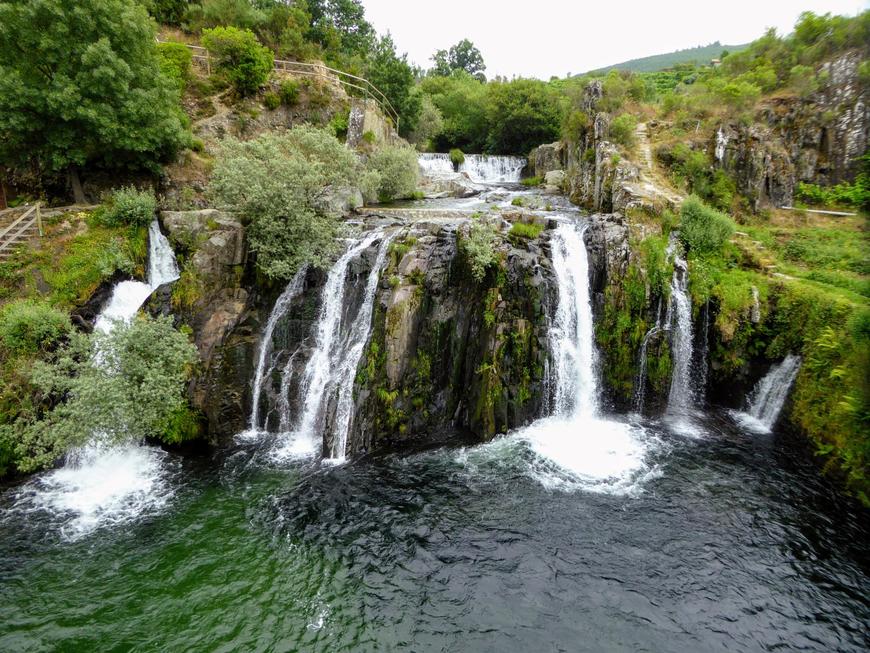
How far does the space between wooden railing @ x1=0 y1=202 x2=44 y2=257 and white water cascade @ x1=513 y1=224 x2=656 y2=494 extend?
2257cm

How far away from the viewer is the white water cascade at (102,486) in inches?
523

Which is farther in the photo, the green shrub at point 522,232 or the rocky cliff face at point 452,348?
the green shrub at point 522,232

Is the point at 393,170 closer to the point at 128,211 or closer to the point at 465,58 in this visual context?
the point at 128,211

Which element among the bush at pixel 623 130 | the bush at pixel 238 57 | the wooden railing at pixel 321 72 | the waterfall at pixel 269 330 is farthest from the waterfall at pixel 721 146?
the bush at pixel 238 57

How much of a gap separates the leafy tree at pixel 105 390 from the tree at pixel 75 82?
10233mm

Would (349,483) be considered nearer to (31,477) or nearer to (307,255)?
(307,255)

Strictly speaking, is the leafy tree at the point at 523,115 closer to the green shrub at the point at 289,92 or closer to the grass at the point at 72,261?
the green shrub at the point at 289,92

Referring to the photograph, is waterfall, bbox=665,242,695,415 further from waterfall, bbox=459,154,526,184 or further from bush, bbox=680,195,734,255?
waterfall, bbox=459,154,526,184

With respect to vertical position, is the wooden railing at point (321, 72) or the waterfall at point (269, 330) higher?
the wooden railing at point (321, 72)

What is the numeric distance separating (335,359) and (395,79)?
33420mm

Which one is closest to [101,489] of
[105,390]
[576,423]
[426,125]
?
[105,390]

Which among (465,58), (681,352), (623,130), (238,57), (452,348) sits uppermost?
(465,58)

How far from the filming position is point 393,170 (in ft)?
97.0

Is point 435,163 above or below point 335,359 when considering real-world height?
above
